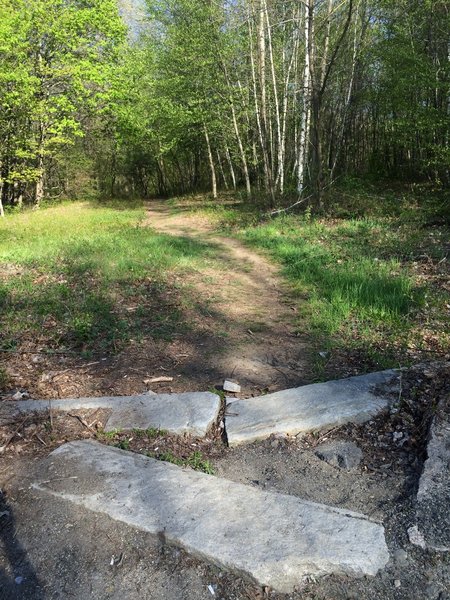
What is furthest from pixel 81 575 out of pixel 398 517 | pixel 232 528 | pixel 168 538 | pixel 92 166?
pixel 92 166

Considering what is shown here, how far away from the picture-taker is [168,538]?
81.7 inches

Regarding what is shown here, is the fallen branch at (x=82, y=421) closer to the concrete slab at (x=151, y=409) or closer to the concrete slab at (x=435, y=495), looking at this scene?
the concrete slab at (x=151, y=409)

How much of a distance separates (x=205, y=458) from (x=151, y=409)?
0.66 m

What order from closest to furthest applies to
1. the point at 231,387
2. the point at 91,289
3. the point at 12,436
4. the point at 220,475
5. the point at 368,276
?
1. the point at 220,475
2. the point at 12,436
3. the point at 231,387
4. the point at 368,276
5. the point at 91,289

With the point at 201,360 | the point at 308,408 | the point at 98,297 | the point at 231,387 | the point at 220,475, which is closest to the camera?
the point at 220,475

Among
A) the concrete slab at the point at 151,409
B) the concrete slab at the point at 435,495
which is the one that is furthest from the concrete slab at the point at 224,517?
the concrete slab at the point at 151,409

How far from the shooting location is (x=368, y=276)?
20.4ft

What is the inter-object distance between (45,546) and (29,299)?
4458mm

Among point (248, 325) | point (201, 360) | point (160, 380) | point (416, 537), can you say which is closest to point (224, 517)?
point (416, 537)

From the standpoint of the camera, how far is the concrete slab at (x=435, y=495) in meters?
2.01

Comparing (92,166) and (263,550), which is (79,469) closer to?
(263,550)

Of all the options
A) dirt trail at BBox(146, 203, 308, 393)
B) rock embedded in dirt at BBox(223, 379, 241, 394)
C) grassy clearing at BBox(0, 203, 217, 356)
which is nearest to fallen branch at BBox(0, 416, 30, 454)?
grassy clearing at BBox(0, 203, 217, 356)

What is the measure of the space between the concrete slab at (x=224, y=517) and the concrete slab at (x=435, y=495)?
214 mm

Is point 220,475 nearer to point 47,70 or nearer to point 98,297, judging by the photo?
point 98,297
